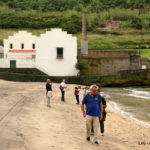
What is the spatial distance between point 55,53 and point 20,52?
5875 mm

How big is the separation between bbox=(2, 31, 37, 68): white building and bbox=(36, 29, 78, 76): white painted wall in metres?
1.69

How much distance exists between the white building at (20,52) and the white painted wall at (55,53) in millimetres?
1693

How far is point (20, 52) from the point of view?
50.1m

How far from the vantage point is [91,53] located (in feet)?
195

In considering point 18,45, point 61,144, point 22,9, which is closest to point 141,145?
point 61,144

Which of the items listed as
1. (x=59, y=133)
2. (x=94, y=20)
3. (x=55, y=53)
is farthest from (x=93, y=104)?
(x=94, y=20)

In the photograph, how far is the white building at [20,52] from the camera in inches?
1880

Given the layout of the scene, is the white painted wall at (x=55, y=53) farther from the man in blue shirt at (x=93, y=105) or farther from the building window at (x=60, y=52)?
the man in blue shirt at (x=93, y=105)

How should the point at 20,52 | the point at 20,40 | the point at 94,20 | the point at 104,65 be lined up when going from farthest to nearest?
1. the point at 94,20
2. the point at 20,40
3. the point at 20,52
4. the point at 104,65

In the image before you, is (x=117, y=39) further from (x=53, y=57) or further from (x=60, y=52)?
(x=53, y=57)

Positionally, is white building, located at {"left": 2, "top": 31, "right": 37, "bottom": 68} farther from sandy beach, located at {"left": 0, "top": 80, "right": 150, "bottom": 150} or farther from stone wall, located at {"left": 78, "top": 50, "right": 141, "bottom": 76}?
sandy beach, located at {"left": 0, "top": 80, "right": 150, "bottom": 150}

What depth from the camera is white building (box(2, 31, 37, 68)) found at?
47750 mm

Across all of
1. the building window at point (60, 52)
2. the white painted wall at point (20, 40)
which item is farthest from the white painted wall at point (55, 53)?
the white painted wall at point (20, 40)

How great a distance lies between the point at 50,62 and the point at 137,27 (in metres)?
72.6
